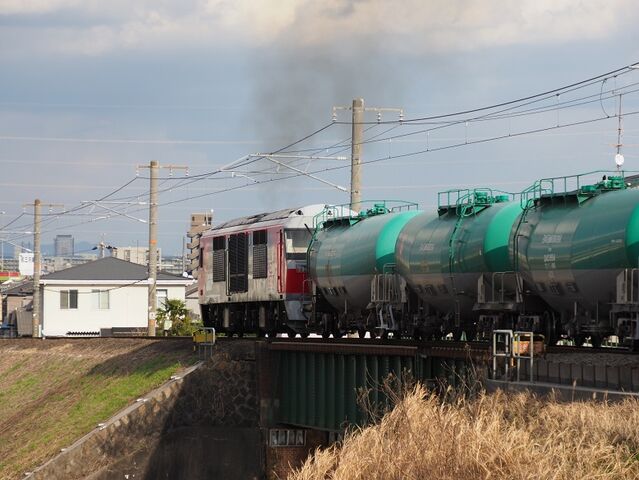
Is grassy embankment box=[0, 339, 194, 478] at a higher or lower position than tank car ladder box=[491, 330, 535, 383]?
lower

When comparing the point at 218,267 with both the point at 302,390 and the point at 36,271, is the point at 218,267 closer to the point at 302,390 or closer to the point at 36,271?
the point at 302,390

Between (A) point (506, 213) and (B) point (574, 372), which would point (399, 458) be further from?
(A) point (506, 213)

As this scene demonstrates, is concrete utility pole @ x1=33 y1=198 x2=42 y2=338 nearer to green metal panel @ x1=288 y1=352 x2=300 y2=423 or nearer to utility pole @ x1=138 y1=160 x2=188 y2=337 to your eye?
utility pole @ x1=138 y1=160 x2=188 y2=337

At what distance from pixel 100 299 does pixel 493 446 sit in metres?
76.2

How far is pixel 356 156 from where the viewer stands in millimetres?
44250

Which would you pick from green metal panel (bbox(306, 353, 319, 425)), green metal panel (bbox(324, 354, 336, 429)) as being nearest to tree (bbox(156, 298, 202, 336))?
green metal panel (bbox(306, 353, 319, 425))

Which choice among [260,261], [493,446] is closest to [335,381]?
[260,261]

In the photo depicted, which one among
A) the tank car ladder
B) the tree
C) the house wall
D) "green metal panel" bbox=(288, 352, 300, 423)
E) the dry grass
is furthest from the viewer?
the house wall

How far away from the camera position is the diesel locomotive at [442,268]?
25.3 metres

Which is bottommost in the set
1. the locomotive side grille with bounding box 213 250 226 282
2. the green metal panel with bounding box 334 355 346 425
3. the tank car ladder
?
the green metal panel with bounding box 334 355 346 425

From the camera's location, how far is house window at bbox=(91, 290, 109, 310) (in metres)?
90.6

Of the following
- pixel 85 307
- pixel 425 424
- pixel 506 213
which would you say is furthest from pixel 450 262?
pixel 85 307

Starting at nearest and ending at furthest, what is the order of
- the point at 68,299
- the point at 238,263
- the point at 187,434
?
1. the point at 187,434
2. the point at 238,263
3. the point at 68,299

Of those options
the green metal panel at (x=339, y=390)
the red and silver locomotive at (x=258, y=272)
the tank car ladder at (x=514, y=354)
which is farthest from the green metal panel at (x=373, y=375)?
the red and silver locomotive at (x=258, y=272)
